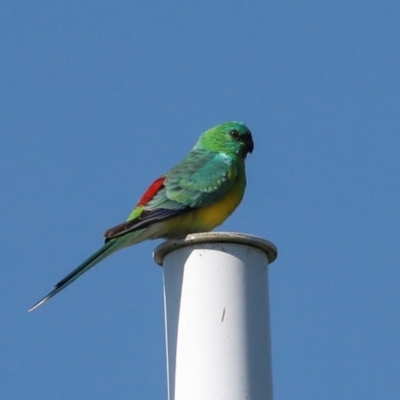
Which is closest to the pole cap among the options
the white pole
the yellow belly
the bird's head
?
the white pole

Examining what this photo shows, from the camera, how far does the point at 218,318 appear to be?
5168 mm

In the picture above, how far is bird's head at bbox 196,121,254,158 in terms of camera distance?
26.3 ft

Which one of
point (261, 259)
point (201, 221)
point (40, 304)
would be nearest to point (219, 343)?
point (261, 259)

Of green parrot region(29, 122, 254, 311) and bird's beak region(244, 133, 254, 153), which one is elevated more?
bird's beak region(244, 133, 254, 153)

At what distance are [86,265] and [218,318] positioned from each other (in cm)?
161

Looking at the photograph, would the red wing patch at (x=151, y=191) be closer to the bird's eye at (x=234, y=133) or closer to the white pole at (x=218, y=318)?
the bird's eye at (x=234, y=133)

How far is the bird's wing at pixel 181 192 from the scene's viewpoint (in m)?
6.91

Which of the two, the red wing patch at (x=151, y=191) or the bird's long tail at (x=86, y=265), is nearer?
the bird's long tail at (x=86, y=265)

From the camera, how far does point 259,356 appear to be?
5.15m

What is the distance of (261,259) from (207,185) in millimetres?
1763

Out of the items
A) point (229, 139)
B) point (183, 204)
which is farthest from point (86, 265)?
point (229, 139)

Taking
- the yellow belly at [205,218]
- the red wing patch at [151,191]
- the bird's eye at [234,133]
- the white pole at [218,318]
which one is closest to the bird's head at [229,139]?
the bird's eye at [234,133]

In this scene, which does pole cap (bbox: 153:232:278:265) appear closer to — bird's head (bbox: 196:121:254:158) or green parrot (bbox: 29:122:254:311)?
green parrot (bbox: 29:122:254:311)

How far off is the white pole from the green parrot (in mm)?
1224
